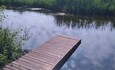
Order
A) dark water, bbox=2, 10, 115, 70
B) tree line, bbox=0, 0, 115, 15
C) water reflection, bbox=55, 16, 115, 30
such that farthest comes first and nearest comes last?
tree line, bbox=0, 0, 115, 15, water reflection, bbox=55, 16, 115, 30, dark water, bbox=2, 10, 115, 70

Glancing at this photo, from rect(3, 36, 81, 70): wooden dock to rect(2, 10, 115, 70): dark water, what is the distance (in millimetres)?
339

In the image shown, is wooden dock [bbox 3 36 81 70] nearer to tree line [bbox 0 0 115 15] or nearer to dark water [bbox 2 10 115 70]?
dark water [bbox 2 10 115 70]

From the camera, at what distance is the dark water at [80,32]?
27.0ft

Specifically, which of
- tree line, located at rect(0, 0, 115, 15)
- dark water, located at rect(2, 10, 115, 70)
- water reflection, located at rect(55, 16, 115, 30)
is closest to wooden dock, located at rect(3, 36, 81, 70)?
dark water, located at rect(2, 10, 115, 70)

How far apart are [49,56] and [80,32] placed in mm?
4915

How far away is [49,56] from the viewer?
7.59 meters

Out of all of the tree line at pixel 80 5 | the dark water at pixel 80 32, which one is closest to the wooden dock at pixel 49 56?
the dark water at pixel 80 32

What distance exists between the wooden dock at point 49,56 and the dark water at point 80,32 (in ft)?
1.11

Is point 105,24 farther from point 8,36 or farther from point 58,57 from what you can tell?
point 8,36

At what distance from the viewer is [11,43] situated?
24.2 ft

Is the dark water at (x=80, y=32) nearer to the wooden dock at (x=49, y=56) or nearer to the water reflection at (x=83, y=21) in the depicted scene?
the water reflection at (x=83, y=21)

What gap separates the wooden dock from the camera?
21.7ft

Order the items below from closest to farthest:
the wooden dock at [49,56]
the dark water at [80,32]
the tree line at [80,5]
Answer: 1. the wooden dock at [49,56]
2. the dark water at [80,32]
3. the tree line at [80,5]

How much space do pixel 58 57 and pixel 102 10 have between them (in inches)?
384
